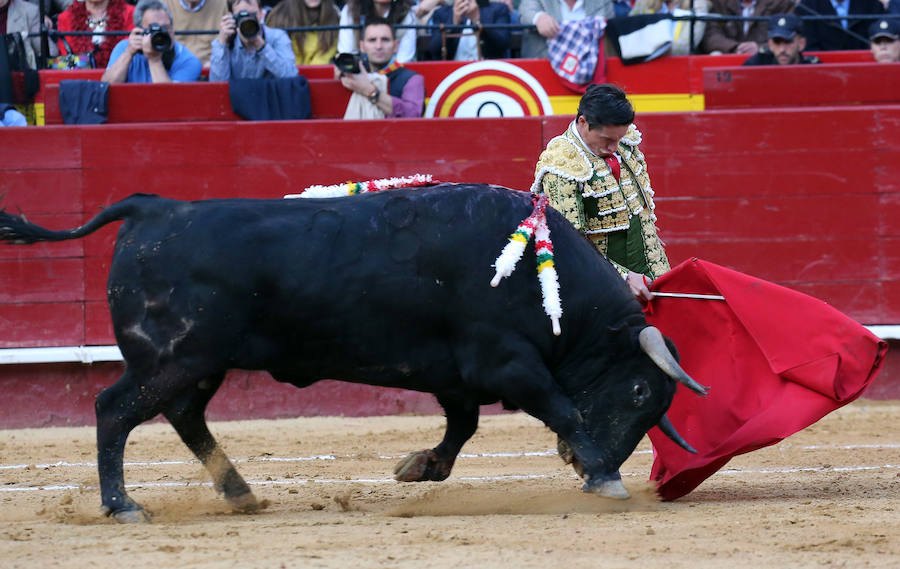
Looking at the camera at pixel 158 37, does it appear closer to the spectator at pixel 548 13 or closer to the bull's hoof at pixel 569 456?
the spectator at pixel 548 13

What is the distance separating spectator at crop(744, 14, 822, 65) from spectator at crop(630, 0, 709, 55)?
1.42ft

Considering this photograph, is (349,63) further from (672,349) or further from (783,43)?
(672,349)

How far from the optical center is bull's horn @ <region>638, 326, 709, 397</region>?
426 centimetres

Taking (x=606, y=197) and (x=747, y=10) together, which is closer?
(x=606, y=197)

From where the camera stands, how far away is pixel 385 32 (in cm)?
720

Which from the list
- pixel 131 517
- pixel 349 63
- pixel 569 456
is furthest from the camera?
pixel 349 63

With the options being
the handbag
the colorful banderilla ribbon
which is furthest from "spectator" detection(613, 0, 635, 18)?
the colorful banderilla ribbon

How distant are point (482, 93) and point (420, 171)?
732 millimetres

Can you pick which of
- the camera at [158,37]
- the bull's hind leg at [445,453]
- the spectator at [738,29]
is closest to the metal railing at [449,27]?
the spectator at [738,29]

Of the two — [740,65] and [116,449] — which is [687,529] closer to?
[116,449]

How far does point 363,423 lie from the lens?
22.7 feet

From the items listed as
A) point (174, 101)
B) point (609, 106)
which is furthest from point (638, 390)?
point (174, 101)

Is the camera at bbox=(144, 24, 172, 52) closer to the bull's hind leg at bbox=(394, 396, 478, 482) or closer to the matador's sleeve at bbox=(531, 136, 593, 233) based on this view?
the matador's sleeve at bbox=(531, 136, 593, 233)

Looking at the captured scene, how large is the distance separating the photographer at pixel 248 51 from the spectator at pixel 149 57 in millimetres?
215
